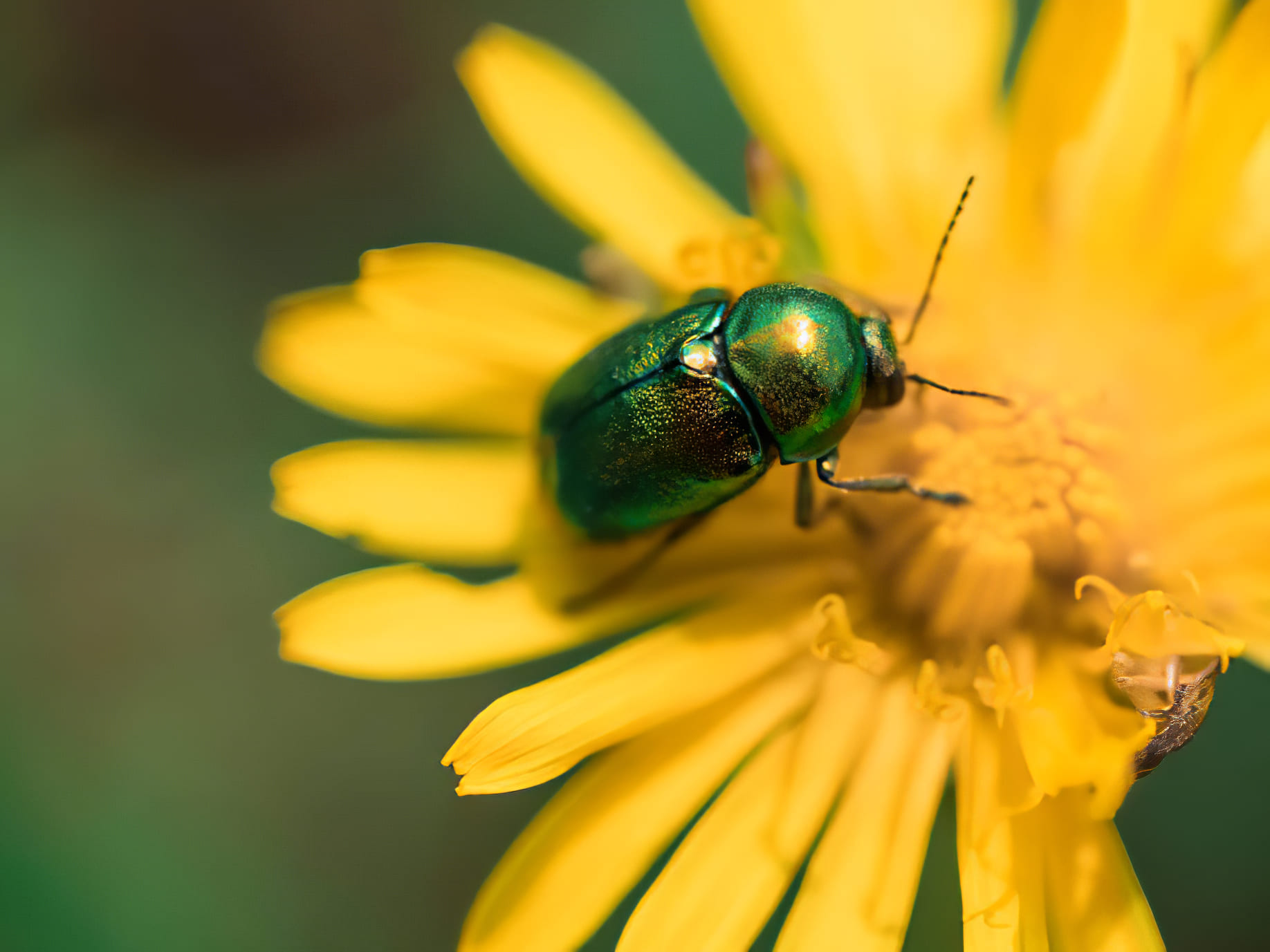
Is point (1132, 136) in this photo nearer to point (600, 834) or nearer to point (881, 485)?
point (881, 485)

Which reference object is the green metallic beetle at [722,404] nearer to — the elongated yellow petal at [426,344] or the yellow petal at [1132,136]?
the elongated yellow petal at [426,344]

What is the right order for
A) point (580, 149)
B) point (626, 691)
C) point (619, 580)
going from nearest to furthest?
point (626, 691), point (619, 580), point (580, 149)

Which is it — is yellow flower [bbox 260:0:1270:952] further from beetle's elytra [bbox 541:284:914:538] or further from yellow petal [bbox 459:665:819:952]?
beetle's elytra [bbox 541:284:914:538]

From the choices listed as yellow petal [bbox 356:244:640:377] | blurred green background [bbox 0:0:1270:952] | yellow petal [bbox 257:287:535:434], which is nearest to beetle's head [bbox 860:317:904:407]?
yellow petal [bbox 356:244:640:377]

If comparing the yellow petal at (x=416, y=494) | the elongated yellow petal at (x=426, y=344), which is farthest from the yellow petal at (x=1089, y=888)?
the elongated yellow petal at (x=426, y=344)

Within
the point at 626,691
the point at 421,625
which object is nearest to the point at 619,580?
the point at 626,691

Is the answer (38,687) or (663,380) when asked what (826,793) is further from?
(38,687)
